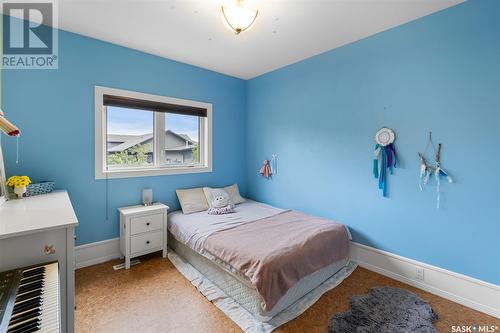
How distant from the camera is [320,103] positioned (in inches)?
121

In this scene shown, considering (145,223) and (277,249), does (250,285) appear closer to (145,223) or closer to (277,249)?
(277,249)

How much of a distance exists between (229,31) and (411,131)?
2.12 meters

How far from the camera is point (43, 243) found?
1.27m

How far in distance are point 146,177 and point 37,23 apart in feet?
6.28

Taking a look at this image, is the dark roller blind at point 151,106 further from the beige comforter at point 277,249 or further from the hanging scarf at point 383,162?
the hanging scarf at point 383,162

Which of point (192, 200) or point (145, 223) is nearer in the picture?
point (145, 223)

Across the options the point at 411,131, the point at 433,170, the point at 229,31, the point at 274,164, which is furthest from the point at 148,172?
the point at 433,170

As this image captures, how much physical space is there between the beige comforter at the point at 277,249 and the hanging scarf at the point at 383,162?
25.8 inches

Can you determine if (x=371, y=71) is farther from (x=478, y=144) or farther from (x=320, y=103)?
(x=478, y=144)

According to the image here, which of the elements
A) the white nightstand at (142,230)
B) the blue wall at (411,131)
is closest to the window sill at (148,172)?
the white nightstand at (142,230)

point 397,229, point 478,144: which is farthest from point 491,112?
point 397,229

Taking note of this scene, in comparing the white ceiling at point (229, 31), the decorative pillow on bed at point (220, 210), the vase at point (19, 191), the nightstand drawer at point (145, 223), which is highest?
the white ceiling at point (229, 31)

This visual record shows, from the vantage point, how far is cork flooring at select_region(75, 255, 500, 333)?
1.78 m

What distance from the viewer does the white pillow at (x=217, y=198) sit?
324 centimetres
